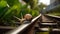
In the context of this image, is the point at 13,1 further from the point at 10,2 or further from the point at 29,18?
the point at 29,18

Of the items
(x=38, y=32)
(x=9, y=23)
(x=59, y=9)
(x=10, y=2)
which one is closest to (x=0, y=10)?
(x=9, y=23)

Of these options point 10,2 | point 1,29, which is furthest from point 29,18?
point 10,2

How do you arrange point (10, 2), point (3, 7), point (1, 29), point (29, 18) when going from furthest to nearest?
point (10, 2) → point (3, 7) → point (29, 18) → point (1, 29)

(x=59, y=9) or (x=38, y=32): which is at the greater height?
(x=59, y=9)

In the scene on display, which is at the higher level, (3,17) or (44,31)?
(3,17)

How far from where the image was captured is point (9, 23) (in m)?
2.85

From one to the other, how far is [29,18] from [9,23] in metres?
0.64

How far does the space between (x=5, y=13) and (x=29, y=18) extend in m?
0.54

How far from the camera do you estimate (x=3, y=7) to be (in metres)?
2.56

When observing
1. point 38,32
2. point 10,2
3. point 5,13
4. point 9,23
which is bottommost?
point 38,32

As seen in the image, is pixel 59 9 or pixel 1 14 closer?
pixel 1 14

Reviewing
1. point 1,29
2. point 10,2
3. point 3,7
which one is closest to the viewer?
point 1,29

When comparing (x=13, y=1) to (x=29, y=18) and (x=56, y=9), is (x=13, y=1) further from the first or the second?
(x=56, y=9)

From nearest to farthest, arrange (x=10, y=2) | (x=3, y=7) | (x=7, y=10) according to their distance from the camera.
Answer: (x=3, y=7)
(x=7, y=10)
(x=10, y=2)
